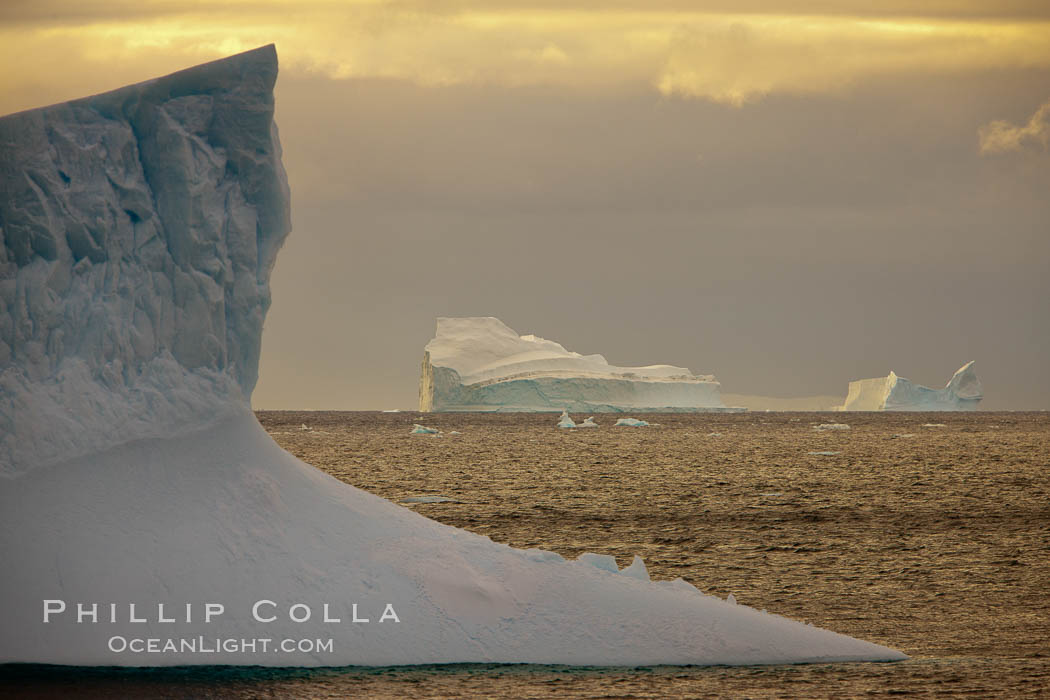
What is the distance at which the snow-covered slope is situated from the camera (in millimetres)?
98750

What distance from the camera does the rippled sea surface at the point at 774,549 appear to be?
1005 cm

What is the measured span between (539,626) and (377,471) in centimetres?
3042

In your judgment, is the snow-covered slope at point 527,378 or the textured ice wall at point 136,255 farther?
the snow-covered slope at point 527,378

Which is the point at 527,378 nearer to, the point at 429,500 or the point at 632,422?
the point at 632,422

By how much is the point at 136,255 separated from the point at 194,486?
241cm

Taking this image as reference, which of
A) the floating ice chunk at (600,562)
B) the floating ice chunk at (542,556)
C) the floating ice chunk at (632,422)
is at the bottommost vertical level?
the floating ice chunk at (600,562)

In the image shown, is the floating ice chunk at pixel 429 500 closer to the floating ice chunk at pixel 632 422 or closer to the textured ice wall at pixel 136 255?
the textured ice wall at pixel 136 255

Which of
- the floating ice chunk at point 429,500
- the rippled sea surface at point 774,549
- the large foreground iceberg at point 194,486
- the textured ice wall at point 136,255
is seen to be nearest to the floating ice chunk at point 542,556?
the large foreground iceberg at point 194,486

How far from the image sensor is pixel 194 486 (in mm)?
11078

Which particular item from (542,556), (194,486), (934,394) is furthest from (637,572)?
(934,394)

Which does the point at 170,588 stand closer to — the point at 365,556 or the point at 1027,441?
the point at 365,556

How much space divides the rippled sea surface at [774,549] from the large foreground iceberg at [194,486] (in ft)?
0.97

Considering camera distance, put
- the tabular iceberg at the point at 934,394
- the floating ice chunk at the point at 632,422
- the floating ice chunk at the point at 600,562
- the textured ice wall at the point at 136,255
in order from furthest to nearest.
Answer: the tabular iceberg at the point at 934,394 < the floating ice chunk at the point at 632,422 < the floating ice chunk at the point at 600,562 < the textured ice wall at the point at 136,255

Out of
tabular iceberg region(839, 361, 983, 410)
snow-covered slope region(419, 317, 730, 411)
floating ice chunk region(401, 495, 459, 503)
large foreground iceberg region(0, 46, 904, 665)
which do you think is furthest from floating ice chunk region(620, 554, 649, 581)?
tabular iceberg region(839, 361, 983, 410)
